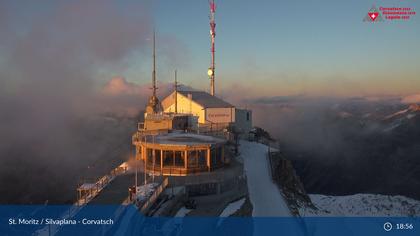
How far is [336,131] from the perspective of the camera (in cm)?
14475

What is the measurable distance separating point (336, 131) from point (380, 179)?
205ft

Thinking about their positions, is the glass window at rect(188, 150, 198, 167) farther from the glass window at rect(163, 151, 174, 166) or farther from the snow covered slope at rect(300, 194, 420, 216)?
the snow covered slope at rect(300, 194, 420, 216)

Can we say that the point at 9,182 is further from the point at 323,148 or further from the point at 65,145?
the point at 323,148

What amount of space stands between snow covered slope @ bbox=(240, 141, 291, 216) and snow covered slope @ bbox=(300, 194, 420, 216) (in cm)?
2195

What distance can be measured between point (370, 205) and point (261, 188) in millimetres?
38527

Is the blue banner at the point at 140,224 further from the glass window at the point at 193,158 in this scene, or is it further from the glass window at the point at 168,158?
the glass window at the point at 168,158

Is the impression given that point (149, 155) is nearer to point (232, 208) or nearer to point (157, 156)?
point (157, 156)

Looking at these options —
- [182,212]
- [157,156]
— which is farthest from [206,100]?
[182,212]

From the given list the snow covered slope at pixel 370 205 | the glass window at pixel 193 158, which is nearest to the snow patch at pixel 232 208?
the glass window at pixel 193 158

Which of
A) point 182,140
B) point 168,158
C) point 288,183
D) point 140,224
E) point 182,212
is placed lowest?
point 288,183

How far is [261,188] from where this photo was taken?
3303 cm

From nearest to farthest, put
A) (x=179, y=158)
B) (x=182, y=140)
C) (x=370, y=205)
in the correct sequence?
1. (x=179, y=158)
2. (x=182, y=140)
3. (x=370, y=205)

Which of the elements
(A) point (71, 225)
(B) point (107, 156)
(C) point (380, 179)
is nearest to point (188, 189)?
(A) point (71, 225)

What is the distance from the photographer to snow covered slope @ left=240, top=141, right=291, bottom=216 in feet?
96.5
